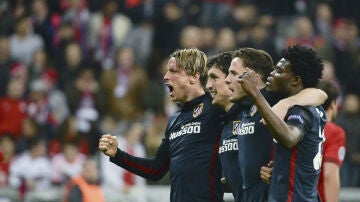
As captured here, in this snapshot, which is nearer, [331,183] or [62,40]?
[331,183]

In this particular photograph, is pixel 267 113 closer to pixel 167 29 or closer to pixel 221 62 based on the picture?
pixel 221 62

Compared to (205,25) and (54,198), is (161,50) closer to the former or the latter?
(205,25)

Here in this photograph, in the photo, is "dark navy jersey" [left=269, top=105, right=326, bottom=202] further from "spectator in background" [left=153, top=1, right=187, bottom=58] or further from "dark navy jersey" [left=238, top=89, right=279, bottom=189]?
"spectator in background" [left=153, top=1, right=187, bottom=58]

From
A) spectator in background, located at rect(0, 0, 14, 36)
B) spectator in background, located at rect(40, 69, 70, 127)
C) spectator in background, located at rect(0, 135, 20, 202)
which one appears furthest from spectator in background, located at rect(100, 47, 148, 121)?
spectator in background, located at rect(0, 0, 14, 36)

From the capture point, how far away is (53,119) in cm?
1347

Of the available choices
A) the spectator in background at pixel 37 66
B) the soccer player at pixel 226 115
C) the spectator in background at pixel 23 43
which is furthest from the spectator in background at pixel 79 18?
the soccer player at pixel 226 115

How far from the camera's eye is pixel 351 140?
12633 mm

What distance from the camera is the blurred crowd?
12.5 meters

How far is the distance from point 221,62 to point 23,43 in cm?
839

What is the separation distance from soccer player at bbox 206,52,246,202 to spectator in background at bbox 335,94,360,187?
609cm

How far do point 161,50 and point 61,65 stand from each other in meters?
1.64

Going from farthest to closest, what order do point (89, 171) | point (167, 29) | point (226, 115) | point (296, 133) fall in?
point (167, 29), point (89, 171), point (226, 115), point (296, 133)

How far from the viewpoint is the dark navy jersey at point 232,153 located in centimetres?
615

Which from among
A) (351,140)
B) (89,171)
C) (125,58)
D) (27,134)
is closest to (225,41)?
(125,58)
